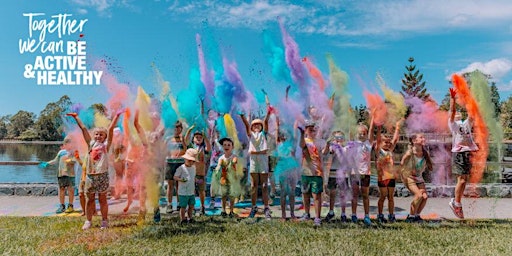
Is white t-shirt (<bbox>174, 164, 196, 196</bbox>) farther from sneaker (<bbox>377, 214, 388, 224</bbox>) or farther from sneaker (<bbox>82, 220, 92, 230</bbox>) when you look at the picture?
sneaker (<bbox>377, 214, 388, 224</bbox>)

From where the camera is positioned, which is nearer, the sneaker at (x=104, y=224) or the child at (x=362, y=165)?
the sneaker at (x=104, y=224)

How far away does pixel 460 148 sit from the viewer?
7387 mm

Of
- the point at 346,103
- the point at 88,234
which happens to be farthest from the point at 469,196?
the point at 88,234

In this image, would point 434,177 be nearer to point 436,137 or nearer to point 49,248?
point 436,137

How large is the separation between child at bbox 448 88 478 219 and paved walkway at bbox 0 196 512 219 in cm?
53

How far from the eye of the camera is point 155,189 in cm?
699

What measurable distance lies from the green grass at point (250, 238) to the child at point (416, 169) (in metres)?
0.39

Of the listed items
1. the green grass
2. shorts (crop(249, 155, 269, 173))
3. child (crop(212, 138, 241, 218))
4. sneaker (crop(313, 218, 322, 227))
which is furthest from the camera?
child (crop(212, 138, 241, 218))

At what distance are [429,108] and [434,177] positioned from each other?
80.9 inches

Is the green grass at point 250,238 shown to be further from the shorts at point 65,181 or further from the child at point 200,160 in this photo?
the shorts at point 65,181

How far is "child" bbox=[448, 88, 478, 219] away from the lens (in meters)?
7.35

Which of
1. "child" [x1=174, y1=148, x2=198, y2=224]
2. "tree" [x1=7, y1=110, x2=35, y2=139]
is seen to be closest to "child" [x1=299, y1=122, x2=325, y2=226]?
"child" [x1=174, y1=148, x2=198, y2=224]

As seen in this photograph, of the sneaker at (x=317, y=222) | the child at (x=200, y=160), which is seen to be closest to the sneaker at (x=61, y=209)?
the child at (x=200, y=160)

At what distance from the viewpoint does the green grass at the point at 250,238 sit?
5.28m
